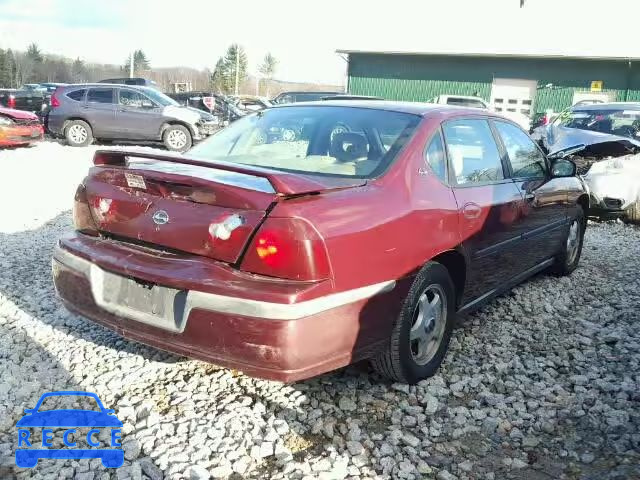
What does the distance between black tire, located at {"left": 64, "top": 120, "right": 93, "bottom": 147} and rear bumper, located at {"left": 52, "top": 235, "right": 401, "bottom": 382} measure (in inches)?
509

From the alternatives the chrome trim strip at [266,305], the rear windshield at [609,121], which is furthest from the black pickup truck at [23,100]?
the chrome trim strip at [266,305]

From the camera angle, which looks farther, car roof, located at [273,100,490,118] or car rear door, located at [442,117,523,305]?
car roof, located at [273,100,490,118]

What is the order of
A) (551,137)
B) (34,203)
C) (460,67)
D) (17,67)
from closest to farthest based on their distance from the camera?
1. (34,203)
2. (551,137)
3. (460,67)
4. (17,67)

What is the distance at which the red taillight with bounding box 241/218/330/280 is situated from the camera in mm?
2348

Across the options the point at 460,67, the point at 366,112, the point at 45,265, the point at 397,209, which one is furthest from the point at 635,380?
the point at 460,67

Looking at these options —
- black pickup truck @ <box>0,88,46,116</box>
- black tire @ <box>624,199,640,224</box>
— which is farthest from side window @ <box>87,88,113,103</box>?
black tire @ <box>624,199,640,224</box>

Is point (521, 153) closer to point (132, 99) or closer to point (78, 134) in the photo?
point (132, 99)

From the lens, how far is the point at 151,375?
3127 millimetres

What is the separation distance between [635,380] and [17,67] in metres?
70.5

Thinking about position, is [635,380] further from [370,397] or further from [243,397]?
[243,397]

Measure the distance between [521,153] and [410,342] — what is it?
2006 millimetres

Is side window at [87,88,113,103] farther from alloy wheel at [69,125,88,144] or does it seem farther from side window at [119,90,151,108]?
alloy wheel at [69,125,88,144]

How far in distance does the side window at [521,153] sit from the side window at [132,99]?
462 inches

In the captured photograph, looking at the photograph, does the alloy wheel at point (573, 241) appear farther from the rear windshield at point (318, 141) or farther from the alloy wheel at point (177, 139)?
the alloy wheel at point (177, 139)
